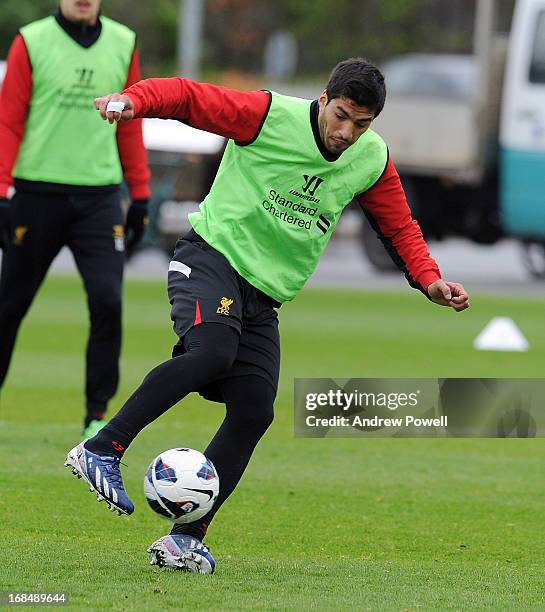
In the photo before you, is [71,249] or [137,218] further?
[137,218]

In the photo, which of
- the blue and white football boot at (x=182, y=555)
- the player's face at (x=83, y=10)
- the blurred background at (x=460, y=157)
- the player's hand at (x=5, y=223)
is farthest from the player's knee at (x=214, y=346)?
the blurred background at (x=460, y=157)

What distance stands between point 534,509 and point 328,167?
2.22 meters

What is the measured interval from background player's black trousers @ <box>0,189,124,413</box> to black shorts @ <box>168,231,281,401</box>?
2.19m

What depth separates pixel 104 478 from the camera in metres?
5.61

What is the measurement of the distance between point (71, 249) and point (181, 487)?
2901mm

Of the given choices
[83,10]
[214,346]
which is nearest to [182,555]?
[214,346]

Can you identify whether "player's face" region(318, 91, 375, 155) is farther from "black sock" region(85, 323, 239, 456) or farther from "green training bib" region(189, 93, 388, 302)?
"black sock" region(85, 323, 239, 456)

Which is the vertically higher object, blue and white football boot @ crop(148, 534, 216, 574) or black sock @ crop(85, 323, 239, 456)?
black sock @ crop(85, 323, 239, 456)

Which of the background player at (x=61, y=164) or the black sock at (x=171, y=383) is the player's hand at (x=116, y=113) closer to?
the black sock at (x=171, y=383)

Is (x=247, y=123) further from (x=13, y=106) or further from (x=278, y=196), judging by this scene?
(x=13, y=106)

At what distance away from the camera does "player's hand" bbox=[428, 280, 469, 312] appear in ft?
20.6

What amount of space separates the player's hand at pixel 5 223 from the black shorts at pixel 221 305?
2.32m

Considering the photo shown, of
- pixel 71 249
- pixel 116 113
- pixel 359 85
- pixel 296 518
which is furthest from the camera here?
pixel 71 249

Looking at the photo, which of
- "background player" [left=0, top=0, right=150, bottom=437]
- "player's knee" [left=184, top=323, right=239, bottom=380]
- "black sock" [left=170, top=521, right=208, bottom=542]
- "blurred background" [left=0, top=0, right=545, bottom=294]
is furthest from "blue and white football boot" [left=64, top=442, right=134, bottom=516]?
"blurred background" [left=0, top=0, right=545, bottom=294]
